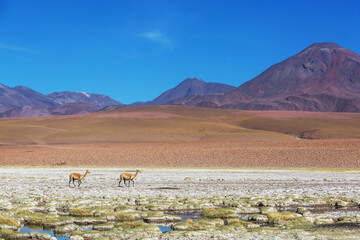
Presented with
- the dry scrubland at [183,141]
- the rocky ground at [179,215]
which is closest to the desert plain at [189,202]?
the rocky ground at [179,215]

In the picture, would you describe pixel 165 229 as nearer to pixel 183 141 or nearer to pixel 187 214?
pixel 187 214

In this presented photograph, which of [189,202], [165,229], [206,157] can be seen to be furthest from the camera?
[206,157]

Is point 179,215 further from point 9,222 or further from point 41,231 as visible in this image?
point 9,222

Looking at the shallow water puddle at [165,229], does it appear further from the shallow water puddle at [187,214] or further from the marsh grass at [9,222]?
the marsh grass at [9,222]

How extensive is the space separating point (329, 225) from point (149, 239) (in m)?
5.37

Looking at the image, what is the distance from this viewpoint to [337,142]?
60.7 m

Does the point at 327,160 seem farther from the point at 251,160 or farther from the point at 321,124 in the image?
the point at 321,124

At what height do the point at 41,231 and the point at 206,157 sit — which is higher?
the point at 206,157

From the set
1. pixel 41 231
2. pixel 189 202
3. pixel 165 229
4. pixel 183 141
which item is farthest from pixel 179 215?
pixel 183 141

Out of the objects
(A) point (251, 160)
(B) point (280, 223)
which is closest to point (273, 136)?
(A) point (251, 160)

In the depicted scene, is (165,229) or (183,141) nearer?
(165,229)

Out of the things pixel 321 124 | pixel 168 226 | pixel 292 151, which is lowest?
pixel 168 226

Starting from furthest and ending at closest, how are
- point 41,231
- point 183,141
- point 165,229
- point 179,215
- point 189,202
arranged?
1. point 183,141
2. point 189,202
3. point 179,215
4. point 165,229
5. point 41,231

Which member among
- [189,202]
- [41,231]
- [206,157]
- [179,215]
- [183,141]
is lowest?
[41,231]
